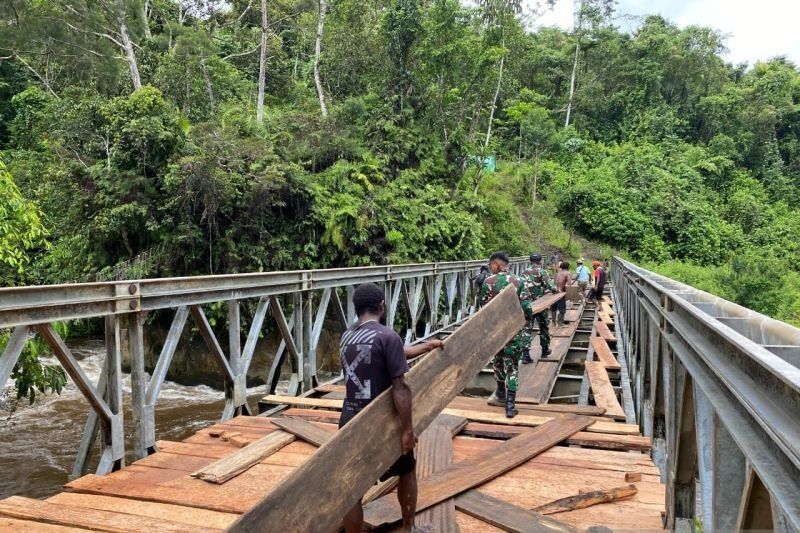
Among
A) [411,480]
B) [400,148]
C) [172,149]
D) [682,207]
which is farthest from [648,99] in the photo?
[411,480]

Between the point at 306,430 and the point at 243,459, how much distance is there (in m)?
0.71

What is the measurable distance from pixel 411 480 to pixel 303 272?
11.3 feet

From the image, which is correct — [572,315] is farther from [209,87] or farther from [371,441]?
[209,87]

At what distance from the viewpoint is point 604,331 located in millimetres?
10227

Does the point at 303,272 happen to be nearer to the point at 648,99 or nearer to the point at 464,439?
the point at 464,439

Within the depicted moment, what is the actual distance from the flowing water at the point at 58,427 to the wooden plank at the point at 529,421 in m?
6.50

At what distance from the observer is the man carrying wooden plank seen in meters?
2.54

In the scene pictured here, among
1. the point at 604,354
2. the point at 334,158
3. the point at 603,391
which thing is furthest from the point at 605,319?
the point at 334,158

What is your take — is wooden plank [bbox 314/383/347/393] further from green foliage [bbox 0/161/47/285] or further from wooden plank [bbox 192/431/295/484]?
green foliage [bbox 0/161/47/285]

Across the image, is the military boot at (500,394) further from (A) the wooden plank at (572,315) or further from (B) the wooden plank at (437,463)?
(A) the wooden plank at (572,315)

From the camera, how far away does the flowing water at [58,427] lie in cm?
815

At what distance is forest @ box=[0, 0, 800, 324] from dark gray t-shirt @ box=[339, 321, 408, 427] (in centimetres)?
494

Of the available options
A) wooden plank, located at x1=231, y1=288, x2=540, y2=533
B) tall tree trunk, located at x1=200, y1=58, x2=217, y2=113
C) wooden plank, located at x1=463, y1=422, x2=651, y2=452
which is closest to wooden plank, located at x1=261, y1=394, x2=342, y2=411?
wooden plank, located at x1=463, y1=422, x2=651, y2=452

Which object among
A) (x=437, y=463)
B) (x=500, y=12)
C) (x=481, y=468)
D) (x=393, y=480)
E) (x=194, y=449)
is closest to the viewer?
(x=393, y=480)
